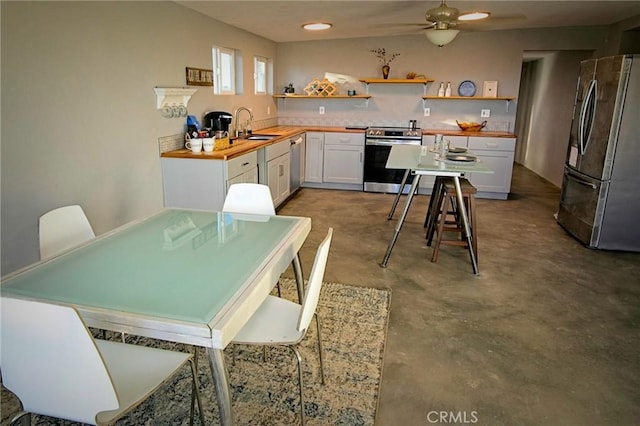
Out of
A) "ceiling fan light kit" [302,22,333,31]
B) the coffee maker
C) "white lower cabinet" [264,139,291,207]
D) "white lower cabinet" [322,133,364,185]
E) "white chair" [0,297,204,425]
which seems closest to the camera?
"white chair" [0,297,204,425]

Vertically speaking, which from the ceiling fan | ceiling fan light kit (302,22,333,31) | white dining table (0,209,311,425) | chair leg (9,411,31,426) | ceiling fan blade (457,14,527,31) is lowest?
chair leg (9,411,31,426)

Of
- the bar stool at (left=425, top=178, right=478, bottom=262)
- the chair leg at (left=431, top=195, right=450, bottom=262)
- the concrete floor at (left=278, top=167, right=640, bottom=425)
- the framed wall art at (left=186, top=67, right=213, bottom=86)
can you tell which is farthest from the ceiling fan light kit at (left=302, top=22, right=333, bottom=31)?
the chair leg at (left=431, top=195, right=450, bottom=262)

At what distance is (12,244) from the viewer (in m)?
2.27

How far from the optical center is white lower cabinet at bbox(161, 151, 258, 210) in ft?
11.7

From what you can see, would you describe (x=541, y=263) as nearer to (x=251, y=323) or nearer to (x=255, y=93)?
(x=251, y=323)

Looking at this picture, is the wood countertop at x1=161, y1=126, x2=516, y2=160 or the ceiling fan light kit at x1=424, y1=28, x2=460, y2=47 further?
the wood countertop at x1=161, y1=126, x2=516, y2=160

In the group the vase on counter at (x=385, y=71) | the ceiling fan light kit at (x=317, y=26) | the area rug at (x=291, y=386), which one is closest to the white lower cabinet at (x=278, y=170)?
the ceiling fan light kit at (x=317, y=26)

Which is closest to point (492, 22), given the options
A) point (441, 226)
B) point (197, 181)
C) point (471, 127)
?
point (471, 127)

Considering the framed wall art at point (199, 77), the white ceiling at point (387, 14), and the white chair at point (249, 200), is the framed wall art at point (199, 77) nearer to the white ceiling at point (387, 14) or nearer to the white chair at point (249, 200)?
the white ceiling at point (387, 14)

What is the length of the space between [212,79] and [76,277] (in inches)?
131

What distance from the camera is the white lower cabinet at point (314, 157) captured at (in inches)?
239

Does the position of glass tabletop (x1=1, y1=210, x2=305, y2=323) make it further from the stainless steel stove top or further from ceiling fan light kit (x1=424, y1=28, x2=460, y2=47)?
the stainless steel stove top

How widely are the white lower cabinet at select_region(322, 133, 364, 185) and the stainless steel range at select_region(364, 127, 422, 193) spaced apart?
100 mm

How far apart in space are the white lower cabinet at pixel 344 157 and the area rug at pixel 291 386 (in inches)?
142
